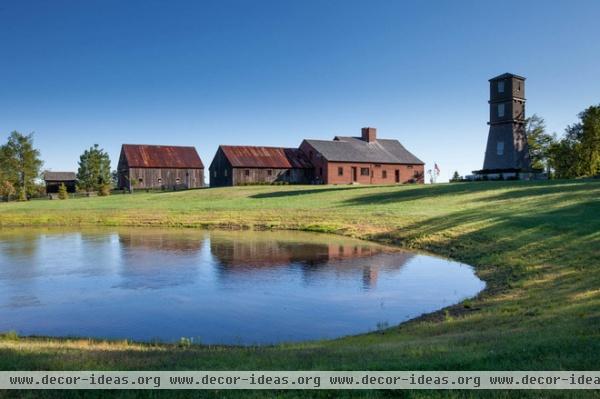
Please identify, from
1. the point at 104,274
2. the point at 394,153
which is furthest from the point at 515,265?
the point at 394,153

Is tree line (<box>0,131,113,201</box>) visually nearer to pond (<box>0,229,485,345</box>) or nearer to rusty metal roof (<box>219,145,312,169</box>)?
rusty metal roof (<box>219,145,312,169</box>)

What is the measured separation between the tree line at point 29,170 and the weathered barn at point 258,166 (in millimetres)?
16951

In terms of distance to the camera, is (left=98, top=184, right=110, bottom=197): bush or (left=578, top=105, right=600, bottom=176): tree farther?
(left=98, top=184, right=110, bottom=197): bush

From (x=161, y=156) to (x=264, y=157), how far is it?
54.5 ft

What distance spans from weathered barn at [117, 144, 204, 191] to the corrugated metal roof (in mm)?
24407

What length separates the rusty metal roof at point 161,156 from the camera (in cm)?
7225

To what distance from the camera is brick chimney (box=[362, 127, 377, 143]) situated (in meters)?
75.4

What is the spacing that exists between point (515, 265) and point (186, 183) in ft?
209

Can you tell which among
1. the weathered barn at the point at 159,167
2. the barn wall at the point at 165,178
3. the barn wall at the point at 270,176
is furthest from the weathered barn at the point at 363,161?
the weathered barn at the point at 159,167

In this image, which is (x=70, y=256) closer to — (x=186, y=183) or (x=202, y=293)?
(x=202, y=293)

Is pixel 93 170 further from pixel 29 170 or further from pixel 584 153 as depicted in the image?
pixel 584 153

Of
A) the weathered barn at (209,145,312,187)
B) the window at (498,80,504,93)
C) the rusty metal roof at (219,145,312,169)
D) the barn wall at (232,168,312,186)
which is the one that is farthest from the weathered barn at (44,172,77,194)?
the window at (498,80,504,93)

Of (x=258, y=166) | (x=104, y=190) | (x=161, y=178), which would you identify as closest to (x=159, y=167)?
(x=161, y=178)

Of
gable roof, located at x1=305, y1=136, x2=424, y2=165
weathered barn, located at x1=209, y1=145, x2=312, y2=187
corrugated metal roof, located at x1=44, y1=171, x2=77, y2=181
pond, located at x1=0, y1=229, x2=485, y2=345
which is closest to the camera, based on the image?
pond, located at x1=0, y1=229, x2=485, y2=345
